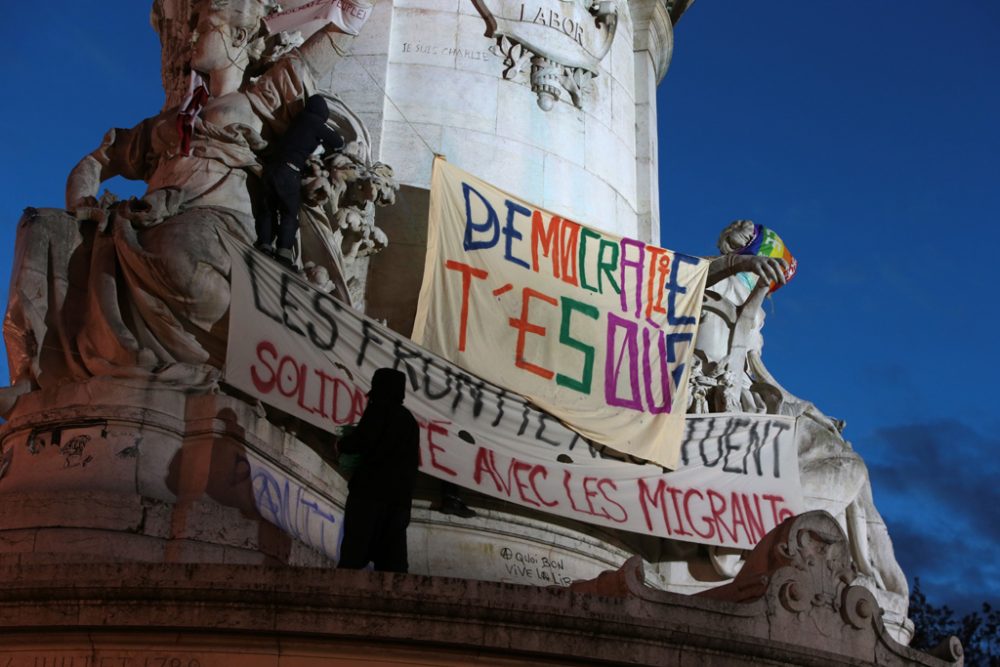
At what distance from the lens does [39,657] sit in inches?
356

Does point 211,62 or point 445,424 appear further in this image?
point 211,62

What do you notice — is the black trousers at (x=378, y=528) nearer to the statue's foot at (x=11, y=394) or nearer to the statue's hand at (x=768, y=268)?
the statue's foot at (x=11, y=394)

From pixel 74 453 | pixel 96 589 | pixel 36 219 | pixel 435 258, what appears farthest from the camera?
pixel 435 258

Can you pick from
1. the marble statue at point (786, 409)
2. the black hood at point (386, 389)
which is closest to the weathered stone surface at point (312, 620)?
the black hood at point (386, 389)

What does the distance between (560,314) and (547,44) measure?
3.76 metres

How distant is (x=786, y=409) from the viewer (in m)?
18.1

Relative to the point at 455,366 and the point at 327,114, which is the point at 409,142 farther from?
the point at 455,366

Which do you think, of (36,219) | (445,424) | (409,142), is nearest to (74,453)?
(36,219)

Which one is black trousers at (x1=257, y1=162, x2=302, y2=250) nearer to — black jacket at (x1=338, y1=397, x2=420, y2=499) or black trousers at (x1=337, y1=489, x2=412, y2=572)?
black jacket at (x1=338, y1=397, x2=420, y2=499)

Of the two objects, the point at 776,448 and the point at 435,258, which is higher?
the point at 435,258

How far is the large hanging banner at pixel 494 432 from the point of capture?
515 inches

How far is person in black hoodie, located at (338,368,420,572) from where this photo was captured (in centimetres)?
963

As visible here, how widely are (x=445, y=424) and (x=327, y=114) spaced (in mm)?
3380

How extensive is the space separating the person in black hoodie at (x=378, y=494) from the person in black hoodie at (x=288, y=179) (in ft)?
14.3
